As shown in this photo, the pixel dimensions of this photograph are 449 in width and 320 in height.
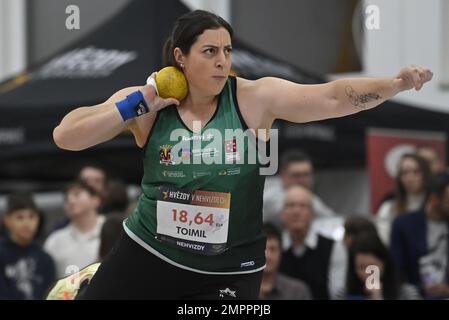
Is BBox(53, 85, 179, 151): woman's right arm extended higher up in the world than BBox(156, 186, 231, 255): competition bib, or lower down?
higher up

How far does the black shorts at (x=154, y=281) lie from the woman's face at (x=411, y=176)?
11.0ft

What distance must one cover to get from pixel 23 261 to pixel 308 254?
1876 millimetres

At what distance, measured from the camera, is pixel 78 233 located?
757 cm

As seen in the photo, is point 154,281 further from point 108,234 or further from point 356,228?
point 356,228

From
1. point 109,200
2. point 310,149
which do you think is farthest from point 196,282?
point 310,149

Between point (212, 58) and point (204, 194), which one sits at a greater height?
point (212, 58)

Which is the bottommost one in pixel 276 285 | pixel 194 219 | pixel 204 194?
pixel 276 285

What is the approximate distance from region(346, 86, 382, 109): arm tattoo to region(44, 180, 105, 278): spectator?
3126 millimetres

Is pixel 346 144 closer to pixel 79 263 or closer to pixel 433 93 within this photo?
pixel 433 93

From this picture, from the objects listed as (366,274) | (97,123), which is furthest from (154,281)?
(366,274)

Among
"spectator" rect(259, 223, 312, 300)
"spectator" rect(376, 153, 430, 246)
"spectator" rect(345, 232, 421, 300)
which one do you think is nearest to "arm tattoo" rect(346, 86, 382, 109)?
"spectator" rect(345, 232, 421, 300)

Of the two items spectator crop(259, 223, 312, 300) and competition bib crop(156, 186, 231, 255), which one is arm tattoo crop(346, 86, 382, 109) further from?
spectator crop(259, 223, 312, 300)

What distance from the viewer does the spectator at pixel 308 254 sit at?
278 inches

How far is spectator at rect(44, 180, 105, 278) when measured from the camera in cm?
740
